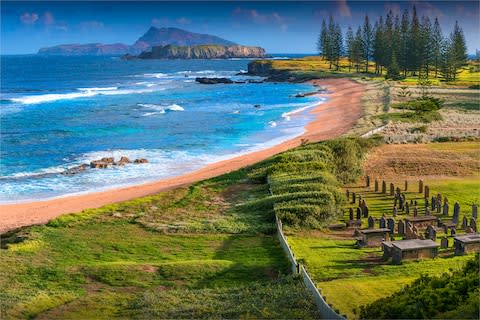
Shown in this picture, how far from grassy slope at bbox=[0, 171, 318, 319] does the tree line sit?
6450 centimetres

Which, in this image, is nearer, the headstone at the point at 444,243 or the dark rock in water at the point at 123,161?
the headstone at the point at 444,243

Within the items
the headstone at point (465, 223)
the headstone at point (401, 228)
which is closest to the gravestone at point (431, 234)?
the headstone at point (401, 228)

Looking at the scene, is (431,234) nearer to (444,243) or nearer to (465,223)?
(444,243)

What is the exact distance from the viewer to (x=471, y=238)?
17.8 meters

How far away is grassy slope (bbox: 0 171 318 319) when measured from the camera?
47.5ft

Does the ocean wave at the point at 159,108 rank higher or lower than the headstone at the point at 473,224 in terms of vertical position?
higher

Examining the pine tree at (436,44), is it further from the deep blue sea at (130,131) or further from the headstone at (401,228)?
the headstone at (401,228)

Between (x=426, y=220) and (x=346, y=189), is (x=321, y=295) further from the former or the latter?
(x=346, y=189)

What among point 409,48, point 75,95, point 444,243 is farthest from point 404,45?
point 444,243

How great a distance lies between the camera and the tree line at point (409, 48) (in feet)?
272

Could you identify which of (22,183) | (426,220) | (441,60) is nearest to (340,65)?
(441,60)

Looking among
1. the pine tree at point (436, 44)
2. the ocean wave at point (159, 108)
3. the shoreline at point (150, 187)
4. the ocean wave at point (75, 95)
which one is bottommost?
the shoreline at point (150, 187)

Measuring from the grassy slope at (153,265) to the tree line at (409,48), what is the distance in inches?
2539

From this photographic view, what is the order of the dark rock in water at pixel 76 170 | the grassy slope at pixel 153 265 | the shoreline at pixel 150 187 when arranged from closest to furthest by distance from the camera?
1. the grassy slope at pixel 153 265
2. the shoreline at pixel 150 187
3. the dark rock in water at pixel 76 170
